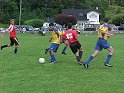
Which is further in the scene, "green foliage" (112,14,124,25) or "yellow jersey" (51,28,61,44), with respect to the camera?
"green foliage" (112,14,124,25)

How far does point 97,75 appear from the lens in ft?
43.4

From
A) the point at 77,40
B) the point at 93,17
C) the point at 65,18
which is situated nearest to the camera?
the point at 77,40

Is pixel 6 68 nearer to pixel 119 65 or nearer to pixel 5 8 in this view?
pixel 119 65

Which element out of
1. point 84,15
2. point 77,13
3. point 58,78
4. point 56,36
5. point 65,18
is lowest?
point 65,18

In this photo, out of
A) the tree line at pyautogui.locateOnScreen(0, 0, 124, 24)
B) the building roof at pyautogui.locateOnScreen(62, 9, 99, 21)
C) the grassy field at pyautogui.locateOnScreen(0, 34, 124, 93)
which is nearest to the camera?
the grassy field at pyautogui.locateOnScreen(0, 34, 124, 93)

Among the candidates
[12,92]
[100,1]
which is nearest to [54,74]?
[12,92]

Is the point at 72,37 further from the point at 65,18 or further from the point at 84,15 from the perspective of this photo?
the point at 84,15

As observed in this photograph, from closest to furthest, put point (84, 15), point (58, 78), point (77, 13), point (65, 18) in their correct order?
1. point (58, 78)
2. point (65, 18)
3. point (84, 15)
4. point (77, 13)

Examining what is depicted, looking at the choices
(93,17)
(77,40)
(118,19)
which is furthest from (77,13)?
(77,40)

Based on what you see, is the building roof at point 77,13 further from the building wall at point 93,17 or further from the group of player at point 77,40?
the group of player at point 77,40

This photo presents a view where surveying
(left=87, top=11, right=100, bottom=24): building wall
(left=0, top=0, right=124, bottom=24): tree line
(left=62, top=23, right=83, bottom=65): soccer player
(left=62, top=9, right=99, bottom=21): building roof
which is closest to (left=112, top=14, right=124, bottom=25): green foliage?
(left=0, top=0, right=124, bottom=24): tree line

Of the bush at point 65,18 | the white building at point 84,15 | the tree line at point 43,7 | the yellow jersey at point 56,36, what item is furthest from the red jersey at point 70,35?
the white building at point 84,15

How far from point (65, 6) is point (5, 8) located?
2268cm

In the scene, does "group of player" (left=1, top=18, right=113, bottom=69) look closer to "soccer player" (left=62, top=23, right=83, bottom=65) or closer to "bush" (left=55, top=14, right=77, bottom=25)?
"soccer player" (left=62, top=23, right=83, bottom=65)
